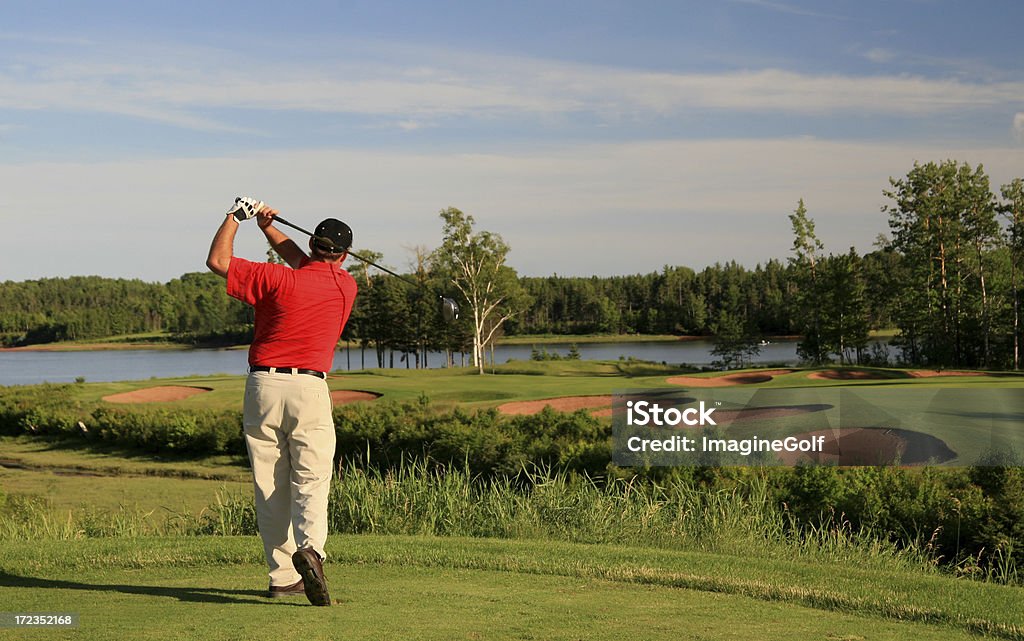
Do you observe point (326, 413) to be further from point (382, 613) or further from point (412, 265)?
point (412, 265)

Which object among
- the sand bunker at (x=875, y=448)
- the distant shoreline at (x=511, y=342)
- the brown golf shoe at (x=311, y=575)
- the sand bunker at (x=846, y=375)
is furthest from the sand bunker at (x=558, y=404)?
the distant shoreline at (x=511, y=342)

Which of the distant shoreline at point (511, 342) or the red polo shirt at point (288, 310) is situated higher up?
the red polo shirt at point (288, 310)

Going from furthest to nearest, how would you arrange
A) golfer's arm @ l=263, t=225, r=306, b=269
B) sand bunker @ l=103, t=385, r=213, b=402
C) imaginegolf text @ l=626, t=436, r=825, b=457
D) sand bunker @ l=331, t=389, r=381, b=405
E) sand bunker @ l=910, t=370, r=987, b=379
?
sand bunker @ l=103, t=385, r=213, b=402 → sand bunker @ l=331, t=389, r=381, b=405 → sand bunker @ l=910, t=370, r=987, b=379 → imaginegolf text @ l=626, t=436, r=825, b=457 → golfer's arm @ l=263, t=225, r=306, b=269

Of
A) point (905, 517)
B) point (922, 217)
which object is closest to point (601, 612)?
point (905, 517)

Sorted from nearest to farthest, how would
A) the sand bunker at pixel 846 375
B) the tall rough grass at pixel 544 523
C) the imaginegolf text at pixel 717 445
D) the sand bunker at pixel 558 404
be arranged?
the tall rough grass at pixel 544 523
the imaginegolf text at pixel 717 445
the sand bunker at pixel 558 404
the sand bunker at pixel 846 375

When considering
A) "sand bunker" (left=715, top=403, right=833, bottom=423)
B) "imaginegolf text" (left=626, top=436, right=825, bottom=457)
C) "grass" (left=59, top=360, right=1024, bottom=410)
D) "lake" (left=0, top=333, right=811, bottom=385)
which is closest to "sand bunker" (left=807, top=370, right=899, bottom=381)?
"grass" (left=59, top=360, right=1024, bottom=410)

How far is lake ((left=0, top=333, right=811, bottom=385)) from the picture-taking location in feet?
234

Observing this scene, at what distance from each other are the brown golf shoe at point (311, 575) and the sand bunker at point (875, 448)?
420 inches

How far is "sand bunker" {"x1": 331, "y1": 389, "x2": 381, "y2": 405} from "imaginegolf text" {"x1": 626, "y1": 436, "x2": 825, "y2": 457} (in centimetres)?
1973

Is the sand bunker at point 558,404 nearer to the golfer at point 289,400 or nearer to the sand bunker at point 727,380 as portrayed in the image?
the sand bunker at point 727,380

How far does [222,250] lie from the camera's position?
5.34 metres

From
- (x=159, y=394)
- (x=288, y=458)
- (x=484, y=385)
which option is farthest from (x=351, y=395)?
(x=288, y=458)

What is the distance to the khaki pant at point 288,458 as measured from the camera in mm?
5371

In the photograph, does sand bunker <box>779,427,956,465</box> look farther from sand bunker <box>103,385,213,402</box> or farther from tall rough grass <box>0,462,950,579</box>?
sand bunker <box>103,385,213,402</box>
